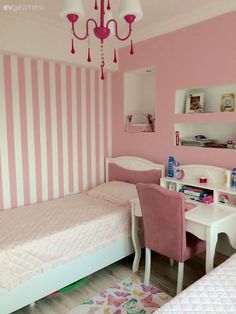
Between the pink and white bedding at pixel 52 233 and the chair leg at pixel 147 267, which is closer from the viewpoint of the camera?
the pink and white bedding at pixel 52 233

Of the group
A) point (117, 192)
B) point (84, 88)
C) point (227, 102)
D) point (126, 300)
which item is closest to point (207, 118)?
point (227, 102)

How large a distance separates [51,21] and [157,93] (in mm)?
1343

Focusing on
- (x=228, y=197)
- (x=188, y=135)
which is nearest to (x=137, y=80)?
(x=188, y=135)

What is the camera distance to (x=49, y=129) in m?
3.02

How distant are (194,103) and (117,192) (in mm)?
1260

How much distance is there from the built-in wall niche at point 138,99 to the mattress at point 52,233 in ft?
3.78

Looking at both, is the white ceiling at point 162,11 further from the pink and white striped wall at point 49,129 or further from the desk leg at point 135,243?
the desk leg at point 135,243

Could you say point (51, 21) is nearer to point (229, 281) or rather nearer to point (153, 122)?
point (153, 122)

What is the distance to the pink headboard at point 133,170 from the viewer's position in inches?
116

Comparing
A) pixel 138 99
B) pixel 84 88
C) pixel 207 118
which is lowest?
pixel 207 118

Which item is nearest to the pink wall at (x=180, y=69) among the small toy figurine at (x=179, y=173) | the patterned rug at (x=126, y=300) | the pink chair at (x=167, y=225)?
the small toy figurine at (x=179, y=173)

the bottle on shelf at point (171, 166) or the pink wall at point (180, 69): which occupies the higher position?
the pink wall at point (180, 69)

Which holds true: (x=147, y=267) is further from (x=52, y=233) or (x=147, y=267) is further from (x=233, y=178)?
(x=233, y=178)

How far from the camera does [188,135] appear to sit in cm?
295
